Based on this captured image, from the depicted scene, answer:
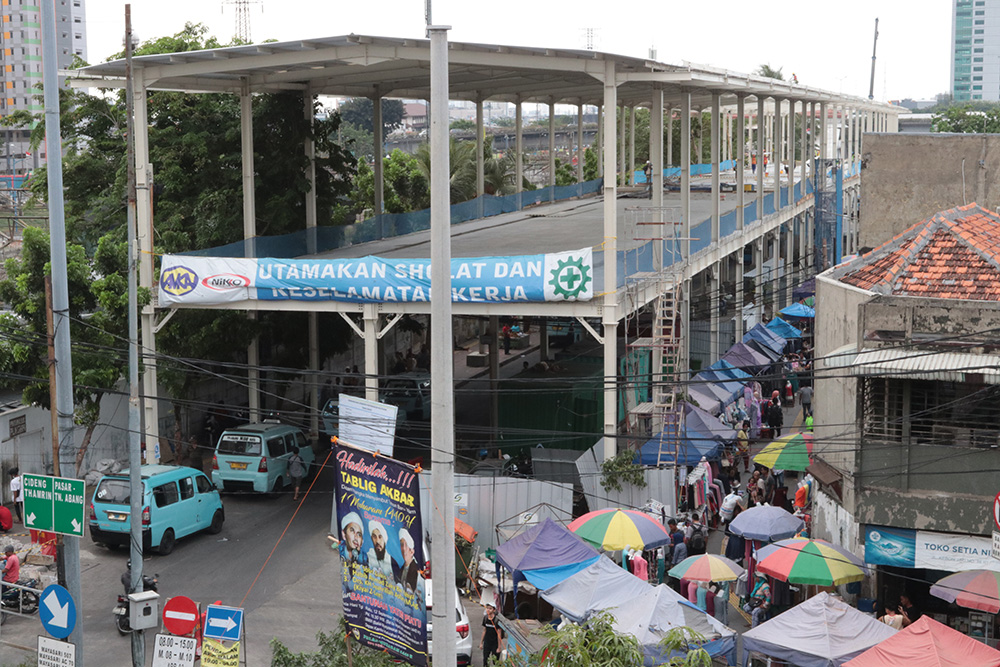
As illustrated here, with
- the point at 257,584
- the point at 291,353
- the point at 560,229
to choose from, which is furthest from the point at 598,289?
the point at 560,229

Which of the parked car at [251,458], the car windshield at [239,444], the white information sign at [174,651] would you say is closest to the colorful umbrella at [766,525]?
the white information sign at [174,651]

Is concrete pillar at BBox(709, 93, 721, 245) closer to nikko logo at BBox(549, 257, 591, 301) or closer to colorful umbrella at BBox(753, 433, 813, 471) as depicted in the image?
colorful umbrella at BBox(753, 433, 813, 471)

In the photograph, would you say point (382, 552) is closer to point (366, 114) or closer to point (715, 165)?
point (715, 165)

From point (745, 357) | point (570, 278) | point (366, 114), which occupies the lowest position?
point (745, 357)

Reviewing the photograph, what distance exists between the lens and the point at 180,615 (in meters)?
13.2

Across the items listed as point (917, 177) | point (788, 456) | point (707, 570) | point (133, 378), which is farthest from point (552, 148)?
point (133, 378)

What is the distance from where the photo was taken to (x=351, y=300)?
901 inches

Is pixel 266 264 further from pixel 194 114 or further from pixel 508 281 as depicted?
pixel 194 114

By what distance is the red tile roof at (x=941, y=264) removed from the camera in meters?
17.8

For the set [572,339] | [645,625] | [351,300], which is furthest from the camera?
[572,339]

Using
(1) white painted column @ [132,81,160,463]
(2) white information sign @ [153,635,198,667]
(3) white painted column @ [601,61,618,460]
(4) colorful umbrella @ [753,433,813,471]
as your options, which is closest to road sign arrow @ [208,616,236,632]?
(2) white information sign @ [153,635,198,667]

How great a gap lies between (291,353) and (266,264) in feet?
20.8

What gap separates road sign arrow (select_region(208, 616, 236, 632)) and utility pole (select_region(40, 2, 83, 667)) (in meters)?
1.90

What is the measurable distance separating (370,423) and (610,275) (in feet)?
25.5
